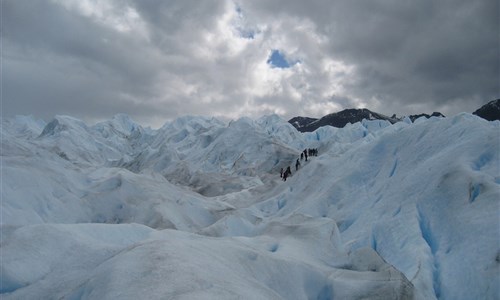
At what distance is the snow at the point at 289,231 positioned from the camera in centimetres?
723

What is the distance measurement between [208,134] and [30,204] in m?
57.5

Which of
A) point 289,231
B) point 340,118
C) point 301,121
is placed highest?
point 301,121

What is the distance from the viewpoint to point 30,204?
1827 cm

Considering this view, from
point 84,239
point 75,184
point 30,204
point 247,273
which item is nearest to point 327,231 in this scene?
point 247,273

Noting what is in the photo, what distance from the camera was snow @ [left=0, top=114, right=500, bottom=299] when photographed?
23.7ft

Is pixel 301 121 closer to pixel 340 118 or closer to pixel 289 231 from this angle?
pixel 340 118

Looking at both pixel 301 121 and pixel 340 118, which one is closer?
pixel 340 118

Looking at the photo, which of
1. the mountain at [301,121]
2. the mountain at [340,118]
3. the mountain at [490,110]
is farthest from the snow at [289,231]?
the mountain at [301,121]

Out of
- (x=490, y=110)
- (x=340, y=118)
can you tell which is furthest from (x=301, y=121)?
(x=490, y=110)

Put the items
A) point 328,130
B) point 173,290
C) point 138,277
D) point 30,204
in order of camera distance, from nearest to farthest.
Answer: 1. point 173,290
2. point 138,277
3. point 30,204
4. point 328,130

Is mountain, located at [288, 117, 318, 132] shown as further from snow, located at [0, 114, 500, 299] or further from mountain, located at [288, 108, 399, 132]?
snow, located at [0, 114, 500, 299]

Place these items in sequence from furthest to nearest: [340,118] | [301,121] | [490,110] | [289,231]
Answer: [301,121]
[340,118]
[490,110]
[289,231]

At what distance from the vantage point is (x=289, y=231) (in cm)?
1200

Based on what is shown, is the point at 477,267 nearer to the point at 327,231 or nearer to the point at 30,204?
the point at 327,231
